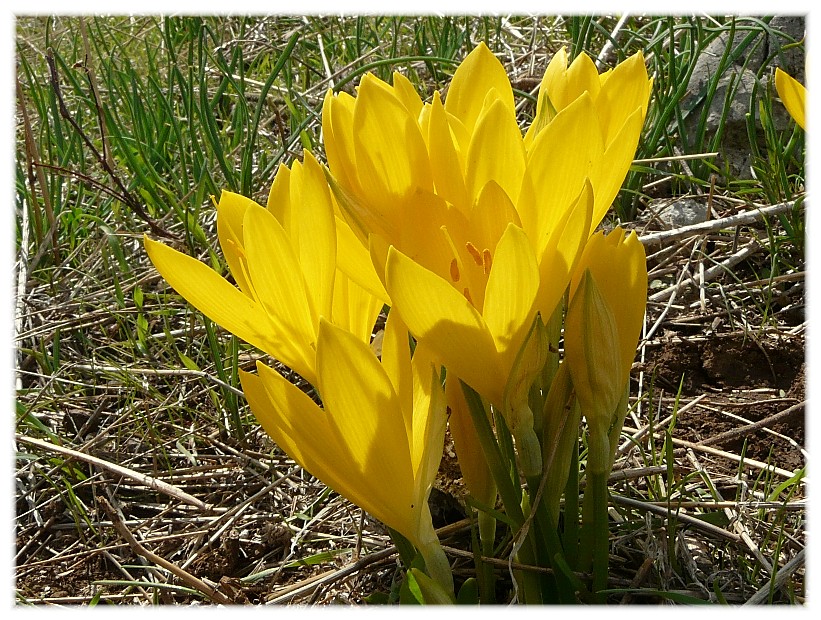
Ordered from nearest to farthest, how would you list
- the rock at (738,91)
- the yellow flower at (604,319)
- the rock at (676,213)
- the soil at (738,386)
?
the yellow flower at (604,319), the soil at (738,386), the rock at (676,213), the rock at (738,91)

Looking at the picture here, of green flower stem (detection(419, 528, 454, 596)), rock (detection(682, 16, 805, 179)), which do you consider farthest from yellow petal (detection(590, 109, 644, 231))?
rock (detection(682, 16, 805, 179))

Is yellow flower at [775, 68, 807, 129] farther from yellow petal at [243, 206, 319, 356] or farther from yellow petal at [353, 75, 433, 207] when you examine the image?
yellow petal at [243, 206, 319, 356]

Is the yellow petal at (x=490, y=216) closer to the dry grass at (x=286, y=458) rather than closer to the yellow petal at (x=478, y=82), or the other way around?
the yellow petal at (x=478, y=82)

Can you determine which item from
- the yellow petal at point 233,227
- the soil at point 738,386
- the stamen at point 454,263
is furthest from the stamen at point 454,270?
the soil at point 738,386

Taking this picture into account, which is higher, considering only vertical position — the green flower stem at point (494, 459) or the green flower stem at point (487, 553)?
the green flower stem at point (494, 459)

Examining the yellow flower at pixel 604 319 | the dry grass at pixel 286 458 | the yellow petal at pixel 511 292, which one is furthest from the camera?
the dry grass at pixel 286 458

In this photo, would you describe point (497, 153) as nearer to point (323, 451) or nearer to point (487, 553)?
point (323, 451)
